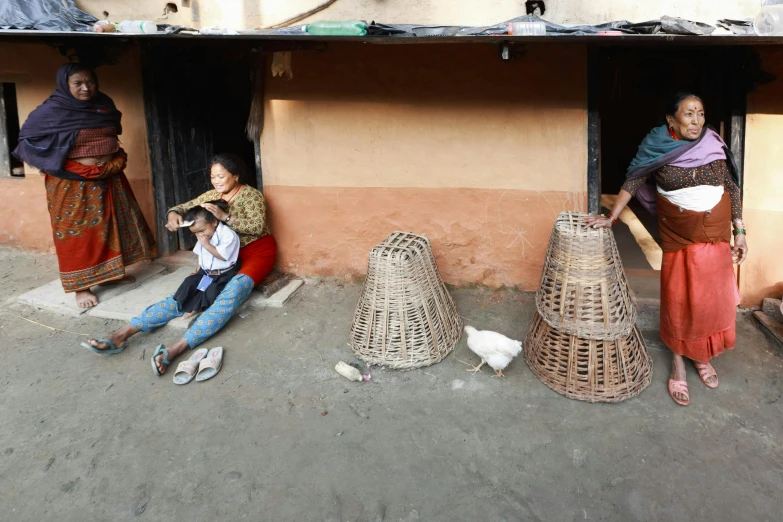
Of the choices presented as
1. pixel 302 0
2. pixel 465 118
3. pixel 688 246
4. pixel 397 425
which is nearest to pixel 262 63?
pixel 302 0

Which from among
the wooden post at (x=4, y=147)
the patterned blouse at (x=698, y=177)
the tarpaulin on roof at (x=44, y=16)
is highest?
the tarpaulin on roof at (x=44, y=16)

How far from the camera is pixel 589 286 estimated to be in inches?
130

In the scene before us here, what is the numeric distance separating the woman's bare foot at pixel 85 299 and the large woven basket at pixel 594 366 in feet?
11.8

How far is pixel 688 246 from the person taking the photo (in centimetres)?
338

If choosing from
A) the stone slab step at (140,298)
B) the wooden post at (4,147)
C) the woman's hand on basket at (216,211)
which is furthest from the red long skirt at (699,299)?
the wooden post at (4,147)

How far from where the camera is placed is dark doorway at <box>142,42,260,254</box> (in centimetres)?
551

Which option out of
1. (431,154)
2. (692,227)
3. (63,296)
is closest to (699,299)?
(692,227)

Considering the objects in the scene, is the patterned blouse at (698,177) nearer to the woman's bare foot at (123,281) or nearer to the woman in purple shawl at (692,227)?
the woman in purple shawl at (692,227)

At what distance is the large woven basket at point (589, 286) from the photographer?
328cm

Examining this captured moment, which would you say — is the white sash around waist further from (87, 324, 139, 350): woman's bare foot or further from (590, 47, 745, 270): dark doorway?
(87, 324, 139, 350): woman's bare foot

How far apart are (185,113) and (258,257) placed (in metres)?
2.09

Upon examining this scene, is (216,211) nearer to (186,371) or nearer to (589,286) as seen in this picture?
(186,371)

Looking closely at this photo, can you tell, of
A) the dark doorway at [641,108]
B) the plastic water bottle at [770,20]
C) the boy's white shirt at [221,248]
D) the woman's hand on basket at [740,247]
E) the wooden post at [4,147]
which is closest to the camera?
the plastic water bottle at [770,20]

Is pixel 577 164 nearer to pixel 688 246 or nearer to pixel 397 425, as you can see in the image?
pixel 688 246
